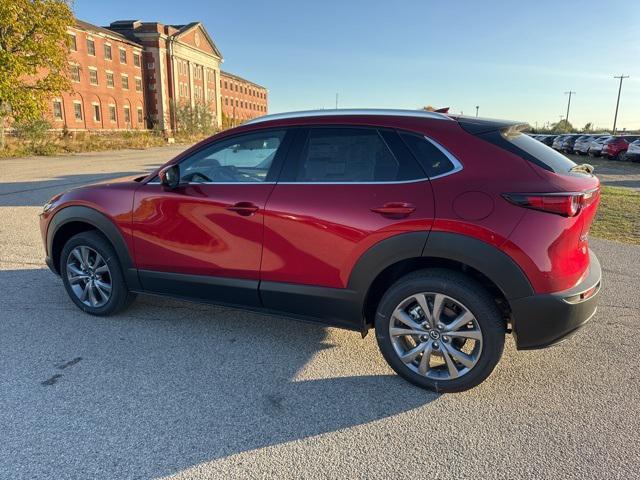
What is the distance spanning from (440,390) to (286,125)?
2.16 m

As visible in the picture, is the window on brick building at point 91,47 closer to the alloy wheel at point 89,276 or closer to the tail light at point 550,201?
the alloy wheel at point 89,276

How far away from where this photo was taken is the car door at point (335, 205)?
2990 millimetres

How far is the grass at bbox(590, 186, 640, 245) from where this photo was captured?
7.93 meters

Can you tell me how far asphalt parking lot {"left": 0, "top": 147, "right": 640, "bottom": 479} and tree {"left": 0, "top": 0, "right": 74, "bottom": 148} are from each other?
27.7 meters

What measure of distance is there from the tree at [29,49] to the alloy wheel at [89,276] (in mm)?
27340

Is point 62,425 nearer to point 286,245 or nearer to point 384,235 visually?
point 286,245

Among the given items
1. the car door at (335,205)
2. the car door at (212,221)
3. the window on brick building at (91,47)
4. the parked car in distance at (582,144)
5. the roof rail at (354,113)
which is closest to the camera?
the car door at (335,205)

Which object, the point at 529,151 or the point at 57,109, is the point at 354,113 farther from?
the point at 57,109

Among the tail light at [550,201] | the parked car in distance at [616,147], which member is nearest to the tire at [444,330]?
the tail light at [550,201]

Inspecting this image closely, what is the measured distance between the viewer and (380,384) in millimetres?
3205

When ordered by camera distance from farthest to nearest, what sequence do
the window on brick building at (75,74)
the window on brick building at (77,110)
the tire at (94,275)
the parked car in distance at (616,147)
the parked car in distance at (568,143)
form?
the window on brick building at (77,110), the window on brick building at (75,74), the parked car in distance at (568,143), the parked car in distance at (616,147), the tire at (94,275)

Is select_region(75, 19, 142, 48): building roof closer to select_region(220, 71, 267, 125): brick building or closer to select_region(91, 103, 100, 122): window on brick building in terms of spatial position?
select_region(91, 103, 100, 122): window on brick building

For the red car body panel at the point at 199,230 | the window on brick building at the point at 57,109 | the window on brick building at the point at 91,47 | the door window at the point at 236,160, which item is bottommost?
the red car body panel at the point at 199,230

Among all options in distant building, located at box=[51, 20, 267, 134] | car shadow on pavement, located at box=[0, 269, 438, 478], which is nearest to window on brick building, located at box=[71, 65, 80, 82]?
distant building, located at box=[51, 20, 267, 134]
